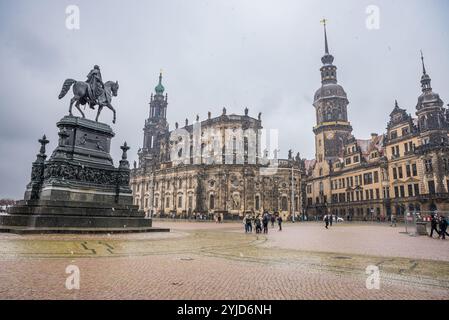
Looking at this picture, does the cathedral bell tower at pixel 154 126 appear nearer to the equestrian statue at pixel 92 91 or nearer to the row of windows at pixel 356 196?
the row of windows at pixel 356 196

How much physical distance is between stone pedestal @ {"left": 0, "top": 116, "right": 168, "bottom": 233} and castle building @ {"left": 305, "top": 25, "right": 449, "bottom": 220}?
44.2m

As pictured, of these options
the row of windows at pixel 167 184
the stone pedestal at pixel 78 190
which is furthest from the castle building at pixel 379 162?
the stone pedestal at pixel 78 190

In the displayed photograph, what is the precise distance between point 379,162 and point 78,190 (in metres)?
51.2

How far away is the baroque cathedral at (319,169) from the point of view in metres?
46.2

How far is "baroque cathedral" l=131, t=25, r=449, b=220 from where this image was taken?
152 ft

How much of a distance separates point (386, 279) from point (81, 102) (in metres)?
19.7

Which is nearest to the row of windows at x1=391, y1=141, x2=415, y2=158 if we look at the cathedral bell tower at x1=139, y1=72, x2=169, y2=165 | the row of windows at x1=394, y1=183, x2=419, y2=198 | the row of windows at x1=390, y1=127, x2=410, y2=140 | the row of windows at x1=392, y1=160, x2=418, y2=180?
the row of windows at x1=390, y1=127, x2=410, y2=140

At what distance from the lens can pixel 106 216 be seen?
1683 centimetres

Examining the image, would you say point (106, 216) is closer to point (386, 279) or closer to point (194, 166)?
point (386, 279)

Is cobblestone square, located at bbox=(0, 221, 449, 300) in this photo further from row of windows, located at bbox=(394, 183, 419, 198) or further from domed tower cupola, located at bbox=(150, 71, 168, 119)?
domed tower cupola, located at bbox=(150, 71, 168, 119)

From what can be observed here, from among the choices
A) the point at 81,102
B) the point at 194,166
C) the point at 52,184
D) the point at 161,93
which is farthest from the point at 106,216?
the point at 161,93

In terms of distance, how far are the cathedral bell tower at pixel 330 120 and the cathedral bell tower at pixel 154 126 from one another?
42.3 metres

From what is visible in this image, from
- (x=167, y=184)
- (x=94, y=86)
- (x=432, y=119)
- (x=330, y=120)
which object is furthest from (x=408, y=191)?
(x=94, y=86)

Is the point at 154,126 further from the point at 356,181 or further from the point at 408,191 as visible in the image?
the point at 408,191
